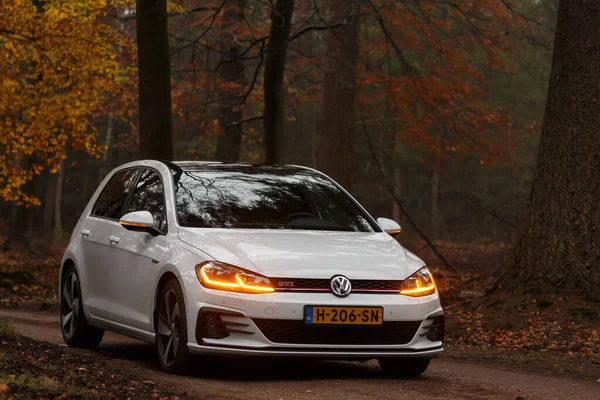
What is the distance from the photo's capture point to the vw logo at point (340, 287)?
23.9 feet

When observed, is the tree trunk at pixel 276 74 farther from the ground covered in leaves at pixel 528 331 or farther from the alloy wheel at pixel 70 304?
the alloy wheel at pixel 70 304

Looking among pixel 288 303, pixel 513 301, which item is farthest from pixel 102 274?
pixel 513 301

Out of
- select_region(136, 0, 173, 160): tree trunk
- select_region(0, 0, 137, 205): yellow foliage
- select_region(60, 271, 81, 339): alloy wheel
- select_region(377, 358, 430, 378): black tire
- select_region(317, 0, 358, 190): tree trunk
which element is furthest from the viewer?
select_region(317, 0, 358, 190): tree trunk

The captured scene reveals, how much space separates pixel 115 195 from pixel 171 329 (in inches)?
101

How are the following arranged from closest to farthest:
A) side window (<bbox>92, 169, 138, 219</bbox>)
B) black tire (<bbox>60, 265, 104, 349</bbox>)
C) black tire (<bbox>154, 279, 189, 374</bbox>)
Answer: black tire (<bbox>154, 279, 189, 374</bbox>), side window (<bbox>92, 169, 138, 219</bbox>), black tire (<bbox>60, 265, 104, 349</bbox>)

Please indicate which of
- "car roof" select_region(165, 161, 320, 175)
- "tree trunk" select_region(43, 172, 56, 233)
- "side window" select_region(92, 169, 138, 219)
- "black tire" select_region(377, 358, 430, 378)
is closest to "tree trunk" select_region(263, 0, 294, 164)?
"side window" select_region(92, 169, 138, 219)

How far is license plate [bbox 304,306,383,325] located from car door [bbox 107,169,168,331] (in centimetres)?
141

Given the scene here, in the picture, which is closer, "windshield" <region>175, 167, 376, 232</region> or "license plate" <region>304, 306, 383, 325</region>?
"license plate" <region>304, 306, 383, 325</region>

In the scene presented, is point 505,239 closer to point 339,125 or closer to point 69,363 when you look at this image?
point 339,125

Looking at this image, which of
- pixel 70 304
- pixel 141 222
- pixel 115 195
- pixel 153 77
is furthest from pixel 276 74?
pixel 141 222

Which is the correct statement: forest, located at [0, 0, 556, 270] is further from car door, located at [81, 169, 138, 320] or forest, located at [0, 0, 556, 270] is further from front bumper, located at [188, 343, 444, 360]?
front bumper, located at [188, 343, 444, 360]

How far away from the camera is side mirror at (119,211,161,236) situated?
8227 mm

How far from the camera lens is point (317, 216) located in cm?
869

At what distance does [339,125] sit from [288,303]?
49.4ft
